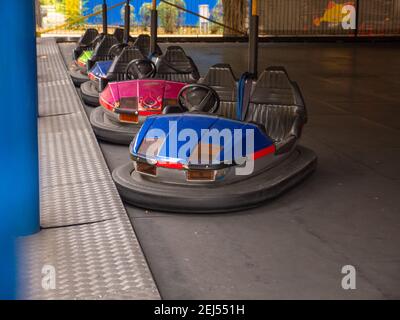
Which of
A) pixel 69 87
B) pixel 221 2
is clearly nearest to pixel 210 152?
pixel 69 87

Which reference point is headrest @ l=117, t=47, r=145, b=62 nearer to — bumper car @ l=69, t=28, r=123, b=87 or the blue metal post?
bumper car @ l=69, t=28, r=123, b=87

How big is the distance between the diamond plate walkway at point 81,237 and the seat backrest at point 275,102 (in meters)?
1.05

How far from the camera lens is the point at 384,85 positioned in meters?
8.97

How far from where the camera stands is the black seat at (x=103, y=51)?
8.04 meters

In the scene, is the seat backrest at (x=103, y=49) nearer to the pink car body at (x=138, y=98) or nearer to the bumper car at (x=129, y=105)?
the bumper car at (x=129, y=105)

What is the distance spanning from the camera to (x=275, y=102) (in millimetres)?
4414

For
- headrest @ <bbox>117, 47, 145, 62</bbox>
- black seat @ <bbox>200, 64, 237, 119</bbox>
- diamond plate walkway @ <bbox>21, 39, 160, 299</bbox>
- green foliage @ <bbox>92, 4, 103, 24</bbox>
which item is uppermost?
green foliage @ <bbox>92, 4, 103, 24</bbox>

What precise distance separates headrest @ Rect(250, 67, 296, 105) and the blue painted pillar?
2.00 m

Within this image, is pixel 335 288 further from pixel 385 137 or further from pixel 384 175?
pixel 385 137

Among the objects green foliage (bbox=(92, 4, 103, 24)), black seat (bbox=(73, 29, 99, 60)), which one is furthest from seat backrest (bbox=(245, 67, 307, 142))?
green foliage (bbox=(92, 4, 103, 24))

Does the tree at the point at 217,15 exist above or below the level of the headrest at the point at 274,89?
above

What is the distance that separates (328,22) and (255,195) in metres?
15.6

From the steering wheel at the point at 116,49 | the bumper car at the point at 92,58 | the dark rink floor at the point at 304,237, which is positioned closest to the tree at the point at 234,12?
the bumper car at the point at 92,58

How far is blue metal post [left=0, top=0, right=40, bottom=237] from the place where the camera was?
8.50 feet
